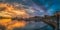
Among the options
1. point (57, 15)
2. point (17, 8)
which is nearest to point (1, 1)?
point (17, 8)

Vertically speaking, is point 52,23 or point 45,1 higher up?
point 45,1

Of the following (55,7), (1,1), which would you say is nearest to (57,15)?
(55,7)

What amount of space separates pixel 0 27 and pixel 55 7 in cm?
83

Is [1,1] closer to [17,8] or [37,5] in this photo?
[17,8]

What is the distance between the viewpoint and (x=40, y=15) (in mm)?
2414

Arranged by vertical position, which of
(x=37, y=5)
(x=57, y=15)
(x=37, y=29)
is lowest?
(x=37, y=29)

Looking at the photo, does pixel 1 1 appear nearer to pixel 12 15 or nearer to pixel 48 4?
pixel 12 15

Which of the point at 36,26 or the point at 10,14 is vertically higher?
the point at 10,14

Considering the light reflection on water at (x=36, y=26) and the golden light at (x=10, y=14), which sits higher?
the golden light at (x=10, y=14)

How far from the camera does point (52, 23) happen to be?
7.88 feet

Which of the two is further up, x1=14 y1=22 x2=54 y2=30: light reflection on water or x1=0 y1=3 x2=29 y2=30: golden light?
x1=0 y1=3 x2=29 y2=30: golden light

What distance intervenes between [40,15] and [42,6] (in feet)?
0.44

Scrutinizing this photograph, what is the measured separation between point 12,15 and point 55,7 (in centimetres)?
62

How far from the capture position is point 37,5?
8.05ft
